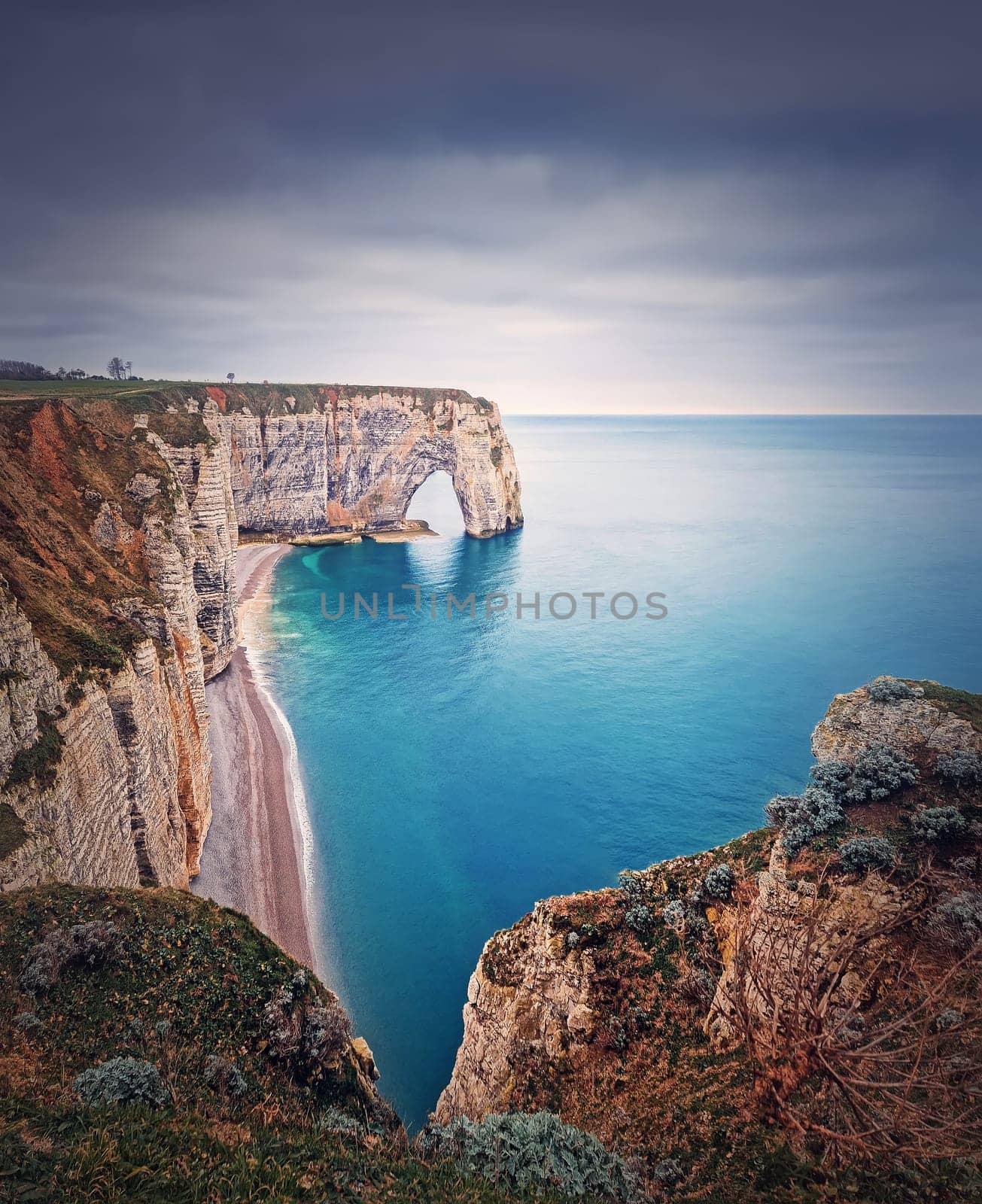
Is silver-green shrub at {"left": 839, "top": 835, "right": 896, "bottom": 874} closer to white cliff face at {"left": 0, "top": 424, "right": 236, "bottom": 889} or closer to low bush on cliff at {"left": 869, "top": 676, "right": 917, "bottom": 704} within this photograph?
low bush on cliff at {"left": 869, "top": 676, "right": 917, "bottom": 704}

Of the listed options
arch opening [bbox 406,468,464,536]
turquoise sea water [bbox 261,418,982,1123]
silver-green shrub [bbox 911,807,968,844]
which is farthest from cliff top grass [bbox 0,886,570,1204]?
arch opening [bbox 406,468,464,536]

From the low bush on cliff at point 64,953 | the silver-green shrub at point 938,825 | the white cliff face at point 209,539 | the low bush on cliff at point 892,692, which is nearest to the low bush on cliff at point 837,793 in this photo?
the silver-green shrub at point 938,825

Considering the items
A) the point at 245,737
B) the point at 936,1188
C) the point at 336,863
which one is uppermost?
the point at 936,1188

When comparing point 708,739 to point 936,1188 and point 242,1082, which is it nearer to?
point 936,1188

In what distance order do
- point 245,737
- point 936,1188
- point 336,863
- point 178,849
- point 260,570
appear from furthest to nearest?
point 260,570 < point 245,737 < point 336,863 < point 178,849 < point 936,1188

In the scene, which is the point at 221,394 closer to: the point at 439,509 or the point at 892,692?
the point at 439,509

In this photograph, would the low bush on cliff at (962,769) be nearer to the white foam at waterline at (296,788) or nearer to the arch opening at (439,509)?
the white foam at waterline at (296,788)

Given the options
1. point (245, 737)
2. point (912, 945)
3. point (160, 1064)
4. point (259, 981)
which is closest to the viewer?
point (160, 1064)

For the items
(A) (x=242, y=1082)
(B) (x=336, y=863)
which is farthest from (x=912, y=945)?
(B) (x=336, y=863)

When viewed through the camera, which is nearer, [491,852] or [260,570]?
[491,852]
